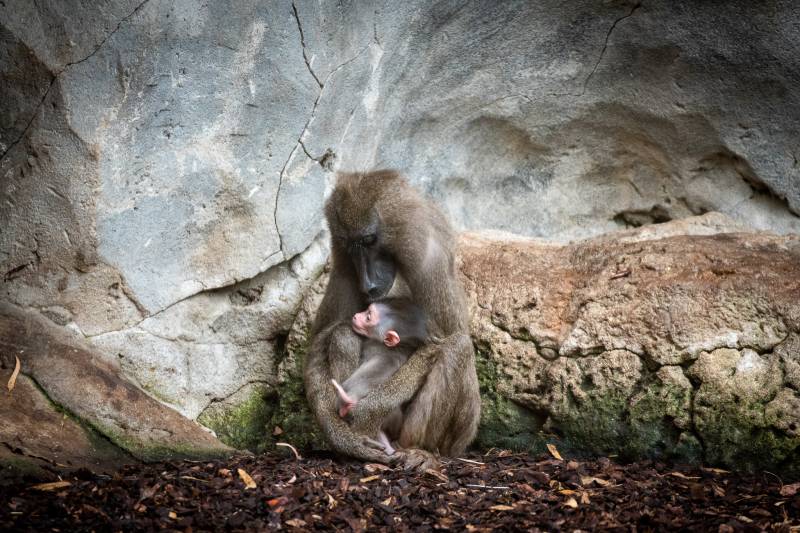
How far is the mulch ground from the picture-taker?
452cm

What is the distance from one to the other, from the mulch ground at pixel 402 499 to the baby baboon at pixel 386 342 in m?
0.48

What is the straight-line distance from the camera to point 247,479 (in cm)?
516

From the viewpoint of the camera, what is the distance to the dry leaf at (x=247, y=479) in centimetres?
505

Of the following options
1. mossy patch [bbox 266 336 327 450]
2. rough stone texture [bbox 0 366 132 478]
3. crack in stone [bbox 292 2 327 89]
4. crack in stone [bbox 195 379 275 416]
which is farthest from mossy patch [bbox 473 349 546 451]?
rough stone texture [bbox 0 366 132 478]

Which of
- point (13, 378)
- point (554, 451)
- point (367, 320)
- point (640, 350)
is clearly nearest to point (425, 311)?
point (367, 320)

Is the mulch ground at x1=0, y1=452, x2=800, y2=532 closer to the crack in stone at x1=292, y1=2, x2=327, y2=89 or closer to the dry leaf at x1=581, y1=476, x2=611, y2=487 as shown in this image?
the dry leaf at x1=581, y1=476, x2=611, y2=487

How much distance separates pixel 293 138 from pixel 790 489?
4011mm

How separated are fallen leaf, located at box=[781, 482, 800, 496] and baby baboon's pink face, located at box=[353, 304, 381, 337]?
2.65m

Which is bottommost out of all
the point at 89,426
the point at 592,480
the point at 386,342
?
the point at 592,480

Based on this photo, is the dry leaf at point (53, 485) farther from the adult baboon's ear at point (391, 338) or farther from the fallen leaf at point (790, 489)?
the fallen leaf at point (790, 489)

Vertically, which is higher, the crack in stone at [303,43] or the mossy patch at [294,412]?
the crack in stone at [303,43]

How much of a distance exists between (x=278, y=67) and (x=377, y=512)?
3.15 metres

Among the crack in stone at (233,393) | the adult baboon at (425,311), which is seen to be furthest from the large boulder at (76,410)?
the adult baboon at (425,311)

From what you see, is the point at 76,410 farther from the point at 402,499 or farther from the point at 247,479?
the point at 402,499
